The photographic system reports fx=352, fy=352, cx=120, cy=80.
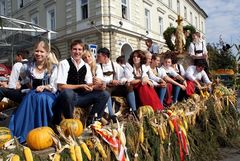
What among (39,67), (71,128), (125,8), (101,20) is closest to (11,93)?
(39,67)

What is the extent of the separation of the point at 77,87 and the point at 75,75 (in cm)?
18

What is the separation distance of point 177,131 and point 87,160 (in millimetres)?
1833

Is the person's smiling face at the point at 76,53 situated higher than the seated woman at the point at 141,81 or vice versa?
the person's smiling face at the point at 76,53

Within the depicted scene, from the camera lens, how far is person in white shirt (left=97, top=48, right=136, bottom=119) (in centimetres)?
557

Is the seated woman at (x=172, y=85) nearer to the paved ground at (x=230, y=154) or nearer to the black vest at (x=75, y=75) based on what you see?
the paved ground at (x=230, y=154)

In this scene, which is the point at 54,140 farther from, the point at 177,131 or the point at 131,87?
the point at 131,87

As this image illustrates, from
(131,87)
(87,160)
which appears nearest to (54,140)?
(87,160)

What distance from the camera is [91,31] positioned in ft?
78.2

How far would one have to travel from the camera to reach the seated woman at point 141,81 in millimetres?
5527

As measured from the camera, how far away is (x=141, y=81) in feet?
18.6

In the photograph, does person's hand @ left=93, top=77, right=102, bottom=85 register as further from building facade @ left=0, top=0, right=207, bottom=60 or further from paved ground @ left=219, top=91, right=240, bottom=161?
building facade @ left=0, top=0, right=207, bottom=60

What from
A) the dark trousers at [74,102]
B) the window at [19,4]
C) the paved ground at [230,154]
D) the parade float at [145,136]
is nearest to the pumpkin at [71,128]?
the parade float at [145,136]

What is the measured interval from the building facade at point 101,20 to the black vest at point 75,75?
1860cm

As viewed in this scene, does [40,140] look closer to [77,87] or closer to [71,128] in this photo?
[71,128]
